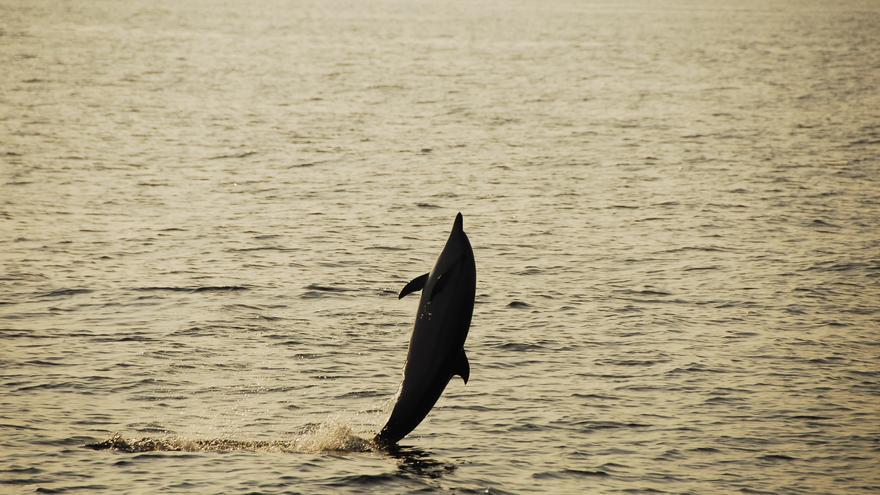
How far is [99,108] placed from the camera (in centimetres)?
7738

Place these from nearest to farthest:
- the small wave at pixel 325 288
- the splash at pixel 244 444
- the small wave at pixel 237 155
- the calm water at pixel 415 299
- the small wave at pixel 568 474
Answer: the small wave at pixel 568 474, the splash at pixel 244 444, the calm water at pixel 415 299, the small wave at pixel 325 288, the small wave at pixel 237 155

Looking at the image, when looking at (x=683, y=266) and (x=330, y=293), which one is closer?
(x=330, y=293)

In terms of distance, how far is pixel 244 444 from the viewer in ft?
75.7

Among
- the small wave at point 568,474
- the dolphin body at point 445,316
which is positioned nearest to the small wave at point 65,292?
the small wave at point 568,474

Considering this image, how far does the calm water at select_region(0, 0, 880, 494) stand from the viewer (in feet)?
75.1

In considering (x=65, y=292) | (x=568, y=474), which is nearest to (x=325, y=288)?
(x=65, y=292)

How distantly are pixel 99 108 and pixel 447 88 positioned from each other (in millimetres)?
31213

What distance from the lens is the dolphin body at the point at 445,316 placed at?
1894cm

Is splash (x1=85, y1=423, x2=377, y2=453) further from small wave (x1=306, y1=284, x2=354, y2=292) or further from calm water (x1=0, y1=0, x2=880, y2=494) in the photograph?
small wave (x1=306, y1=284, x2=354, y2=292)

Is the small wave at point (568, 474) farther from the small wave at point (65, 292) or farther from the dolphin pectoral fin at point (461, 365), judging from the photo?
the small wave at point (65, 292)

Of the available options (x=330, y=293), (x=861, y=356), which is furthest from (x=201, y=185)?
(x=861, y=356)

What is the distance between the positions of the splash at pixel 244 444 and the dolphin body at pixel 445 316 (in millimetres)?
4118

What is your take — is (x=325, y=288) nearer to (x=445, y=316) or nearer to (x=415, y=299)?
(x=415, y=299)

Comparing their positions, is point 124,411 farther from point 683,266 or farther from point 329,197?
point 329,197
